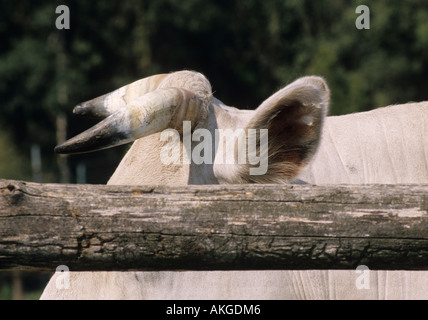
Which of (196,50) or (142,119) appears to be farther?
(196,50)

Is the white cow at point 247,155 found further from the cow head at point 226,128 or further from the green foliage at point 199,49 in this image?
the green foliage at point 199,49

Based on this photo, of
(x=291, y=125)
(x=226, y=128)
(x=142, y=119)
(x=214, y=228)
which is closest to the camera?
(x=214, y=228)

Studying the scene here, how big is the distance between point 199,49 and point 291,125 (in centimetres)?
3439

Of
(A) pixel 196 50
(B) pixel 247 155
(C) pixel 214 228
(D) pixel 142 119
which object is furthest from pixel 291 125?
(A) pixel 196 50

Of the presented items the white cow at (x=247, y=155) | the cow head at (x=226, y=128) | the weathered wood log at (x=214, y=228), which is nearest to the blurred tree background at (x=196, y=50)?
the white cow at (x=247, y=155)

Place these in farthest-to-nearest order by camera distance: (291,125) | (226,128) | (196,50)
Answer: (196,50)
(226,128)
(291,125)

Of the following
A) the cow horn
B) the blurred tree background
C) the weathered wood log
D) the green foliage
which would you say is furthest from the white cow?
the green foliage

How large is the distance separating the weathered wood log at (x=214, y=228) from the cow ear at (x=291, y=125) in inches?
24.5

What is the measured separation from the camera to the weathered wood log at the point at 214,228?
237 centimetres

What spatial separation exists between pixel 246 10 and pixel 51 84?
11.6 metres

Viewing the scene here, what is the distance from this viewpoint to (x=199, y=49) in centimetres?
3706

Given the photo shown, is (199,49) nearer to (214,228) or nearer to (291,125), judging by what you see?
(291,125)

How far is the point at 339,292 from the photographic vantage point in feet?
10.6
